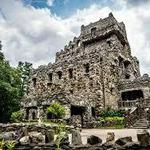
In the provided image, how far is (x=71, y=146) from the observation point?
333 inches

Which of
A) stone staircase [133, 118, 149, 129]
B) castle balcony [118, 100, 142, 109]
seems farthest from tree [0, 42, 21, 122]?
stone staircase [133, 118, 149, 129]

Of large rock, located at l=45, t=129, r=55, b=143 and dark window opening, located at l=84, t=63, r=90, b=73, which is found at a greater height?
dark window opening, located at l=84, t=63, r=90, b=73

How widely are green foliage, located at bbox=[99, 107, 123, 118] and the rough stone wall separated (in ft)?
2.91

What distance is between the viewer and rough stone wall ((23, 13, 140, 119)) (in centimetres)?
3656

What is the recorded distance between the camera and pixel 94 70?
37.4 m

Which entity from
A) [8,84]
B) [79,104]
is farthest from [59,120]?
[8,84]

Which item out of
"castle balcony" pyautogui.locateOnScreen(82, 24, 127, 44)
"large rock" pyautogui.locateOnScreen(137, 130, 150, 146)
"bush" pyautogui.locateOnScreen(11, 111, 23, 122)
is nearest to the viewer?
"large rock" pyautogui.locateOnScreen(137, 130, 150, 146)

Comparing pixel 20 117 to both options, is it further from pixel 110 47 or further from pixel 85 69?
pixel 110 47

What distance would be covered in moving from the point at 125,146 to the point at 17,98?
2674 centimetres

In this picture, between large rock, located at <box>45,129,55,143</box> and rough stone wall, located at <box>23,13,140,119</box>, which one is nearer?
large rock, located at <box>45,129,55,143</box>

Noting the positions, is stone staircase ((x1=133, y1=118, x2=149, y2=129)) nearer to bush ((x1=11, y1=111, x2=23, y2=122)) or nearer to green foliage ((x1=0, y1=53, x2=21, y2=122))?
bush ((x1=11, y1=111, x2=23, y2=122))

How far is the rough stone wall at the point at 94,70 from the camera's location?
36.6 meters

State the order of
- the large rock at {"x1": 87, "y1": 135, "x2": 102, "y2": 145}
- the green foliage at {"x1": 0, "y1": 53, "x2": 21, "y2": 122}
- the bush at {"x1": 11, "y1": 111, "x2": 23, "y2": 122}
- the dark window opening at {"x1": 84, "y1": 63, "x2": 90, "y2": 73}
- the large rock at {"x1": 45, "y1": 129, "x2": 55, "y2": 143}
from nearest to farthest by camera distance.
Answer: the large rock at {"x1": 87, "y1": 135, "x2": 102, "y2": 145} < the large rock at {"x1": 45, "y1": 129, "x2": 55, "y2": 143} < the bush at {"x1": 11, "y1": 111, "x2": 23, "y2": 122} < the green foliage at {"x1": 0, "y1": 53, "x2": 21, "y2": 122} < the dark window opening at {"x1": 84, "y1": 63, "x2": 90, "y2": 73}

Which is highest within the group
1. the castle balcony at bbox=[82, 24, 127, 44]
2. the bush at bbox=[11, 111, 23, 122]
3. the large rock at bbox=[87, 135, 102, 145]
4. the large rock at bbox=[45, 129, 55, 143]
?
the castle balcony at bbox=[82, 24, 127, 44]
